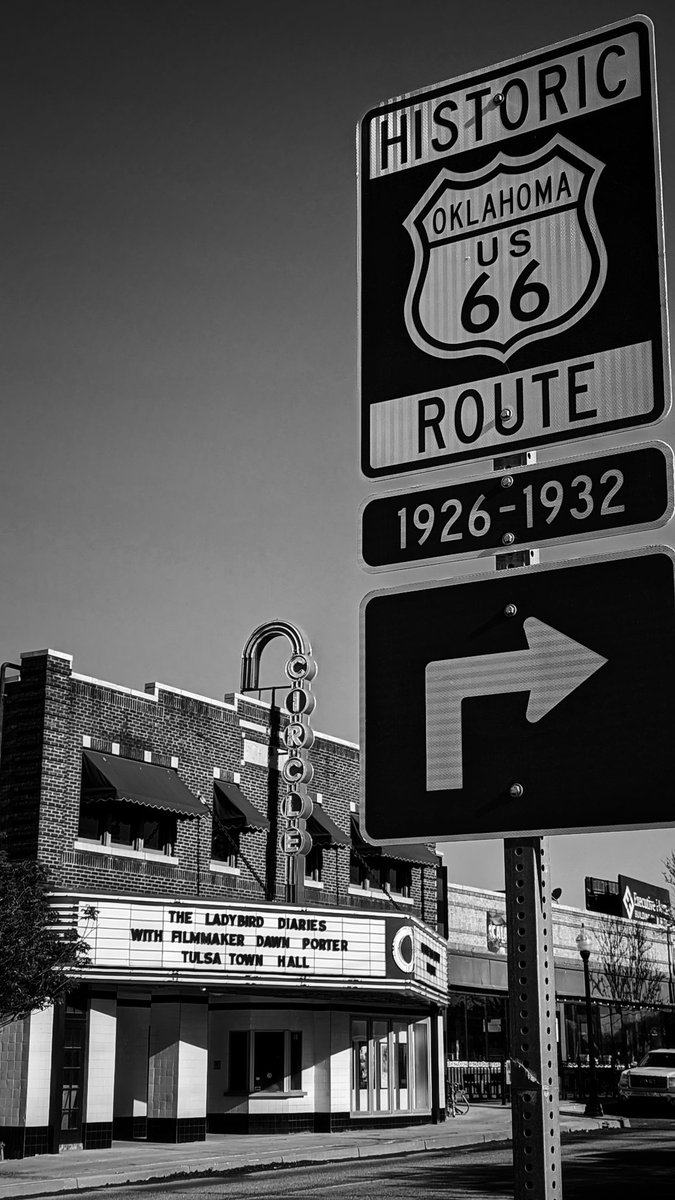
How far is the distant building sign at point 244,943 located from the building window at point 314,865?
2725 millimetres

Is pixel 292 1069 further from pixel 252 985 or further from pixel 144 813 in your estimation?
pixel 144 813

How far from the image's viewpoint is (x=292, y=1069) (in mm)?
31984

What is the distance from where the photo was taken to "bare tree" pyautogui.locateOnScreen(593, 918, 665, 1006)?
5581 centimetres

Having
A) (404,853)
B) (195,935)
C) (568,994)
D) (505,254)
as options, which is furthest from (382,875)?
(505,254)

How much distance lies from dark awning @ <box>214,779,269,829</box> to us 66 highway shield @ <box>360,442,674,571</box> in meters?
28.0

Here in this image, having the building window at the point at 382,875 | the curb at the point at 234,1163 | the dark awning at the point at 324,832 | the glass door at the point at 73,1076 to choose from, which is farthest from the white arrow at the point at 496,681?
the building window at the point at 382,875

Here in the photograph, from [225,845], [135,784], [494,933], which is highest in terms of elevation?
[135,784]

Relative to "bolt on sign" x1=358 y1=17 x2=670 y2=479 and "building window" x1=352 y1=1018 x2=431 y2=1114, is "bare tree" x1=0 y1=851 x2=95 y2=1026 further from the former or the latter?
"bolt on sign" x1=358 y1=17 x2=670 y2=479

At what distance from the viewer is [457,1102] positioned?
4322cm

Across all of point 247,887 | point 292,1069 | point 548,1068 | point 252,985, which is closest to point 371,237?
point 548,1068

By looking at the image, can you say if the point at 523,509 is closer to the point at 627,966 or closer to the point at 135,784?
the point at 135,784

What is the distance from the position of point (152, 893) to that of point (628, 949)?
3592 centimetres

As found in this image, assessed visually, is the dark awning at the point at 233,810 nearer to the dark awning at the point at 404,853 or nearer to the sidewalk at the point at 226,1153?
the dark awning at the point at 404,853

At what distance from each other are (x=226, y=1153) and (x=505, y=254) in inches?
999
